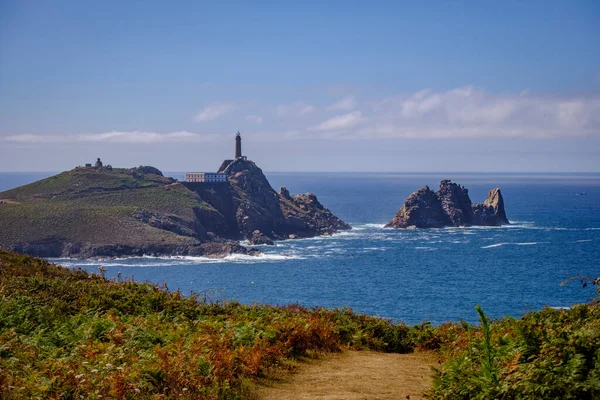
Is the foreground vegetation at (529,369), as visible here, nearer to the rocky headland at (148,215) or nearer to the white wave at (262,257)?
the white wave at (262,257)

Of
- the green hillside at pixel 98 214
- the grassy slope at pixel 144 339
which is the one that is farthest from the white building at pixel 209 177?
the grassy slope at pixel 144 339

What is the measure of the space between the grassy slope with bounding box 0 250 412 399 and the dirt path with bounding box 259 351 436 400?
594 mm

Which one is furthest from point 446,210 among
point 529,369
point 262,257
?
point 529,369

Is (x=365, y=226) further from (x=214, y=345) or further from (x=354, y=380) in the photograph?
(x=354, y=380)

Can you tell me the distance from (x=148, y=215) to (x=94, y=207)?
13.4 meters

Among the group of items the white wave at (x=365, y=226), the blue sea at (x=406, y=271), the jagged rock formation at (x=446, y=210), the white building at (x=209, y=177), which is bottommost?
the blue sea at (x=406, y=271)

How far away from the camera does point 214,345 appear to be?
12.9 metres

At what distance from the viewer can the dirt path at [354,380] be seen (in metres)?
11.0

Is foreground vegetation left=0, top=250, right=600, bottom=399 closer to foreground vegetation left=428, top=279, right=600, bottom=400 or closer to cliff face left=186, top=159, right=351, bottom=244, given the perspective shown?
foreground vegetation left=428, top=279, right=600, bottom=400

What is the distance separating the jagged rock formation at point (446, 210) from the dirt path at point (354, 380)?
6319 inches

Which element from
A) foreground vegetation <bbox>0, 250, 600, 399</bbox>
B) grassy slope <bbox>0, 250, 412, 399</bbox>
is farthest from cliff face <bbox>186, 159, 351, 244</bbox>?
foreground vegetation <bbox>0, 250, 600, 399</bbox>

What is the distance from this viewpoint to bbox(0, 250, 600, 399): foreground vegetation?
29.5 feet

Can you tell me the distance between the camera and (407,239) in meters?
151

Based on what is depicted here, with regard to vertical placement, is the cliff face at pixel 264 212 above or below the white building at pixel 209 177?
below
